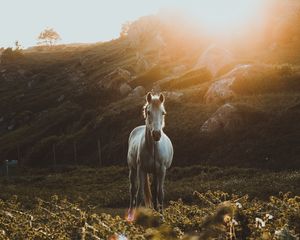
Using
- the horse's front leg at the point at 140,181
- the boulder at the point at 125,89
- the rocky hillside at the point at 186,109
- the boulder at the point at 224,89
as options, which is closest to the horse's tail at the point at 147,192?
the horse's front leg at the point at 140,181

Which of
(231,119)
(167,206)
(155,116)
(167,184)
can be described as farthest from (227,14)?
(155,116)

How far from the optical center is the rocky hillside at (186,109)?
35.7 metres

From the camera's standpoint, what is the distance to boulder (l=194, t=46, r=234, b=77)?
6159cm

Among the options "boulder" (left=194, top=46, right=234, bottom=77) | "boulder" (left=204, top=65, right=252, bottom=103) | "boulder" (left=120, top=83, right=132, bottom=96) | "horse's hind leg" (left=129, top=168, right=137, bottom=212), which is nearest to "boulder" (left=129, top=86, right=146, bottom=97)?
"boulder" (left=120, top=83, right=132, bottom=96)

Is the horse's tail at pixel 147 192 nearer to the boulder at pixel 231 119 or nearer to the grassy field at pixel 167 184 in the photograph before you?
the grassy field at pixel 167 184

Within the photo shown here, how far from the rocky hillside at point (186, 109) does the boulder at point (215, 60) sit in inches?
6.4

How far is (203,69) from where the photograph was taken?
63.7m

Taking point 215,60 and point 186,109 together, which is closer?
point 186,109

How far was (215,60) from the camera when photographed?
63.7 m

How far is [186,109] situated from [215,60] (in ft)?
Answer: 62.2

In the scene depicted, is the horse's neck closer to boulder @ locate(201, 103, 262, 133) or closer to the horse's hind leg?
the horse's hind leg

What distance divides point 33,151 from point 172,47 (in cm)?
4939

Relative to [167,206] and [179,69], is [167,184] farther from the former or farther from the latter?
[179,69]

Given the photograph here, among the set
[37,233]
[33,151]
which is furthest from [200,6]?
[37,233]
